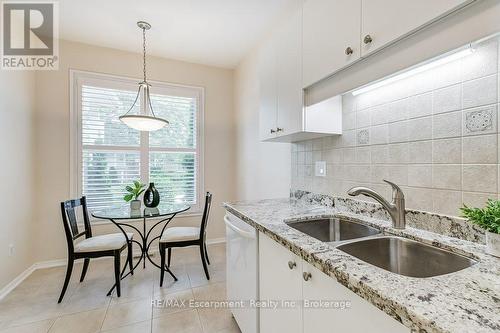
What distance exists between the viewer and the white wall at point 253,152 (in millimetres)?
2406

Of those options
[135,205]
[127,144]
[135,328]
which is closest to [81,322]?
[135,328]

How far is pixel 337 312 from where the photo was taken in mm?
724

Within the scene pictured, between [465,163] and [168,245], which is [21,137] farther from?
[465,163]

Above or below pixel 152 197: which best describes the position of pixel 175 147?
above

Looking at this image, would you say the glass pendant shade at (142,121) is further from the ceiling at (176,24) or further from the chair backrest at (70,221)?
the chair backrest at (70,221)

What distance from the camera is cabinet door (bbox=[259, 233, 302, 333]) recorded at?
3.08ft

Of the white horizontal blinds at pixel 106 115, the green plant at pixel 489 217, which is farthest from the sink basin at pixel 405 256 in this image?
the white horizontal blinds at pixel 106 115

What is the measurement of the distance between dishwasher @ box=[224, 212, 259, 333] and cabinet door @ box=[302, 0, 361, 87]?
98 cm

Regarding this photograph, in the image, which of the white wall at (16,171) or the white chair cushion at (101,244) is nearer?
the white chair cushion at (101,244)

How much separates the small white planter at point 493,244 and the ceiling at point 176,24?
2.25m

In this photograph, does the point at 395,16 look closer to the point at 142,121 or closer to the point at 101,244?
the point at 142,121

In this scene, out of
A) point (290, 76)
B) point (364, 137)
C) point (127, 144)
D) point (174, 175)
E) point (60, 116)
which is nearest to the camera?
point (364, 137)

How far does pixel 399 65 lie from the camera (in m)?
0.90

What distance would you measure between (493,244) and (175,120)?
11.0ft
